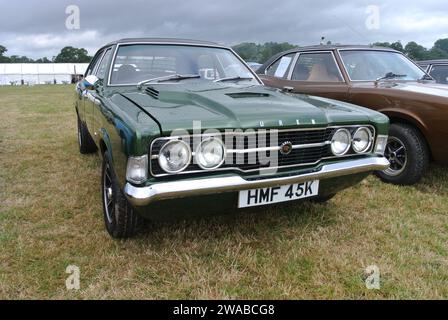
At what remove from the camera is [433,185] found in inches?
158

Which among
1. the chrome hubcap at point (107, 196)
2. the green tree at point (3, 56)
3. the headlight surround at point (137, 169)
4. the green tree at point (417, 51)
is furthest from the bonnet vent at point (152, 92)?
the green tree at point (3, 56)

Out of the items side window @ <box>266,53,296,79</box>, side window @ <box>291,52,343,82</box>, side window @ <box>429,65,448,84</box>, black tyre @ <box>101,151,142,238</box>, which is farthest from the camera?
side window @ <box>429,65,448,84</box>

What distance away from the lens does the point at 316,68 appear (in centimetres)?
495

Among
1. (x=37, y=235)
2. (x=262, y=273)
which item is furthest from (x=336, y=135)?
(x=37, y=235)

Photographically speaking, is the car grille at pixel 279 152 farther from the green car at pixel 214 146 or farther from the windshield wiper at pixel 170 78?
the windshield wiper at pixel 170 78

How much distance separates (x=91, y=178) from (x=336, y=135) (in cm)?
287

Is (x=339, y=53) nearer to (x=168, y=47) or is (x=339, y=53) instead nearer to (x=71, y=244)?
(x=168, y=47)

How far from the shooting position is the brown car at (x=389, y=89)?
368 centimetres

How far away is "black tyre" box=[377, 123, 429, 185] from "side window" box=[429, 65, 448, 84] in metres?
3.33

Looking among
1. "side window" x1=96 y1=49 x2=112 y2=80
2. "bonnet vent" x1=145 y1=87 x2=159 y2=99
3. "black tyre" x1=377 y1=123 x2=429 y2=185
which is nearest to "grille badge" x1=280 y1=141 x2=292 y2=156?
"bonnet vent" x1=145 y1=87 x2=159 y2=99

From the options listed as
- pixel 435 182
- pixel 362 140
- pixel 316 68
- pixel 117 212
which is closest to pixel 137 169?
pixel 117 212

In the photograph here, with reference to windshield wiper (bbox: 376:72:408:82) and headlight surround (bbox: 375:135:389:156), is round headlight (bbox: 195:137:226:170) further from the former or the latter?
windshield wiper (bbox: 376:72:408:82)

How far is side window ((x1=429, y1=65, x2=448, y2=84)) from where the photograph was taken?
6531 mm

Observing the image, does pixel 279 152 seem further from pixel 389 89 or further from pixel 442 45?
pixel 442 45
